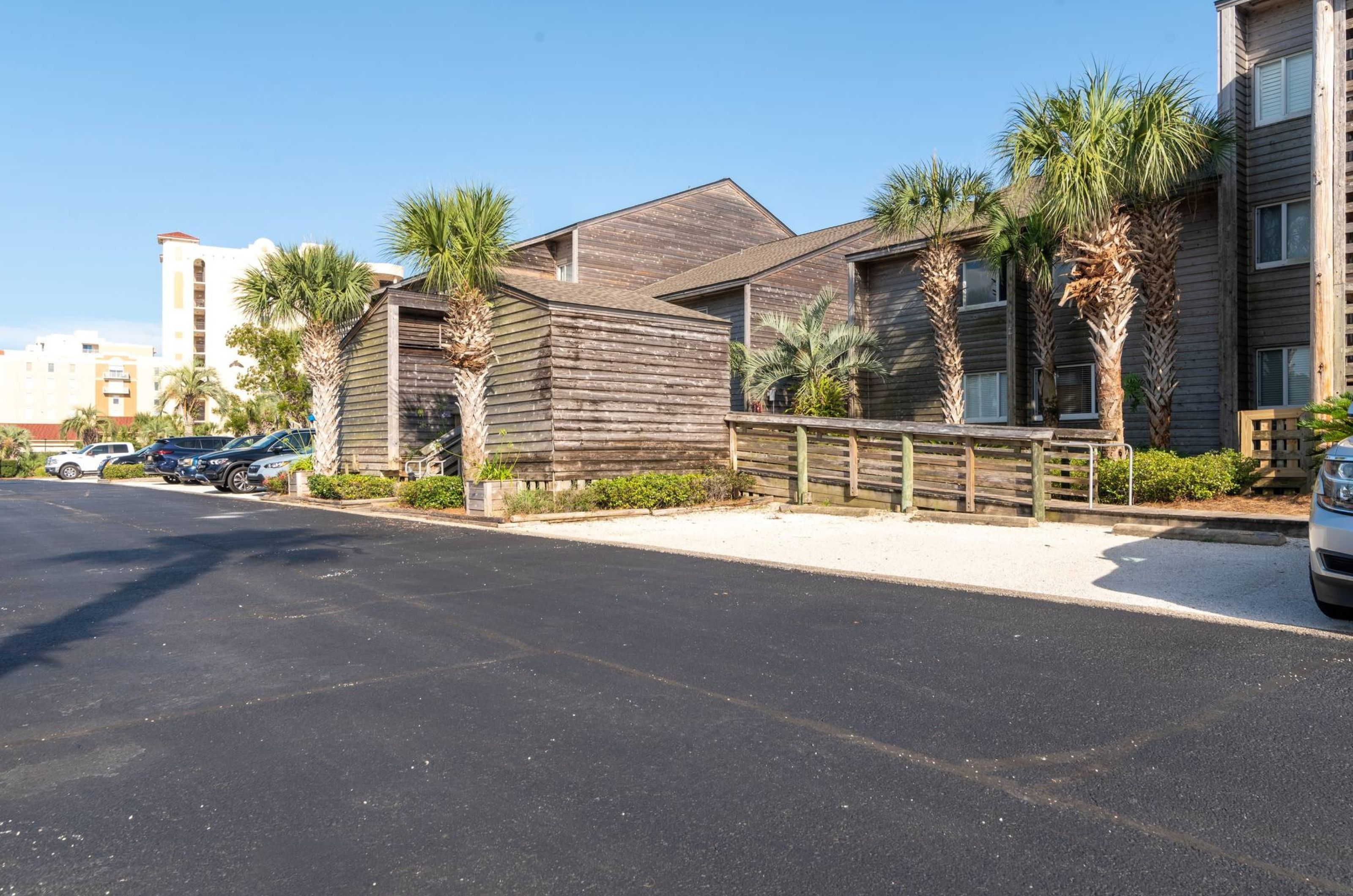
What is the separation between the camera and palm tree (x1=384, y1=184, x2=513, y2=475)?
16984 mm

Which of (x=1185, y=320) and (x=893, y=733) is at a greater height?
(x=1185, y=320)

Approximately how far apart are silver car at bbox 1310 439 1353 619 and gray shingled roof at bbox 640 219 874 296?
20.3 meters

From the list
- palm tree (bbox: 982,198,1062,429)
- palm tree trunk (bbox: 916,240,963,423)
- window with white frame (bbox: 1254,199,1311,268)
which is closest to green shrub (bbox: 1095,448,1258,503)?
window with white frame (bbox: 1254,199,1311,268)

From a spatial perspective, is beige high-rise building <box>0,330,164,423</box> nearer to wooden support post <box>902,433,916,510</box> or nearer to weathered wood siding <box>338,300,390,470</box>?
weathered wood siding <box>338,300,390,470</box>

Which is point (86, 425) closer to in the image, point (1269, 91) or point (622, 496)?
point (622, 496)

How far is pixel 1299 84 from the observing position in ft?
55.9

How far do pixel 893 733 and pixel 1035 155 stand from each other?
14.0m

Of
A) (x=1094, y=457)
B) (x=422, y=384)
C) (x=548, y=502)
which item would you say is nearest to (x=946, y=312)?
(x=1094, y=457)

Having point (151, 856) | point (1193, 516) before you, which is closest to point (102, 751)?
point (151, 856)

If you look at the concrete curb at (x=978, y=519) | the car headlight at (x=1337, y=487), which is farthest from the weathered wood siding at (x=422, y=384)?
the car headlight at (x=1337, y=487)

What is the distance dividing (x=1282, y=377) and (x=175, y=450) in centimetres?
3368

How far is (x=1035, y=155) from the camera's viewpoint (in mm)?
15609

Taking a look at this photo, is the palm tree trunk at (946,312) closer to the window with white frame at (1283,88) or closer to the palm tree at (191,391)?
the window with white frame at (1283,88)

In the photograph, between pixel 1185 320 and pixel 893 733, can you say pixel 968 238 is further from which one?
pixel 893 733
